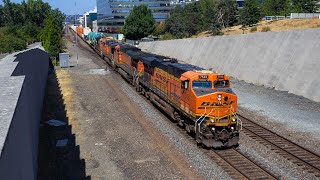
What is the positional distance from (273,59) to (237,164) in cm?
2037

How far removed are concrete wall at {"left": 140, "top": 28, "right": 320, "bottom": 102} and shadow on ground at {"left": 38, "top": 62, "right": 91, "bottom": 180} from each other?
1844cm

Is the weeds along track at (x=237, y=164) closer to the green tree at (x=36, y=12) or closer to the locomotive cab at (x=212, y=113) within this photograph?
the locomotive cab at (x=212, y=113)

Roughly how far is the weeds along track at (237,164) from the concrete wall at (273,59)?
13.2 metres

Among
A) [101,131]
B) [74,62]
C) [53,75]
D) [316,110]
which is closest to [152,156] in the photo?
[101,131]

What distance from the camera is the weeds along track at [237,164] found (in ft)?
44.0

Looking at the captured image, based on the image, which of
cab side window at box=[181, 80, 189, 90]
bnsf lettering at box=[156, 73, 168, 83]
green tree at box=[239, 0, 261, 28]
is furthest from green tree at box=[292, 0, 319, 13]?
cab side window at box=[181, 80, 189, 90]

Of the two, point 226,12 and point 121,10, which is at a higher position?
point 121,10

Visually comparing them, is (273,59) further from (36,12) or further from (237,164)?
(36,12)

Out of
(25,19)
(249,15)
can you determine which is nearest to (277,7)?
(249,15)

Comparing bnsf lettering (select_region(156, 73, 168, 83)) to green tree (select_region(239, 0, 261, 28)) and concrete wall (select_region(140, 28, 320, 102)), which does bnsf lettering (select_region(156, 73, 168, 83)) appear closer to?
concrete wall (select_region(140, 28, 320, 102))

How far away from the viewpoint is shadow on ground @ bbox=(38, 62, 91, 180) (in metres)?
13.6

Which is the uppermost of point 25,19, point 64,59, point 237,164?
point 25,19

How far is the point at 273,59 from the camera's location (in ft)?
107

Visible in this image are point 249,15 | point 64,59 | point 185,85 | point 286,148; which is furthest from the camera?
point 249,15
